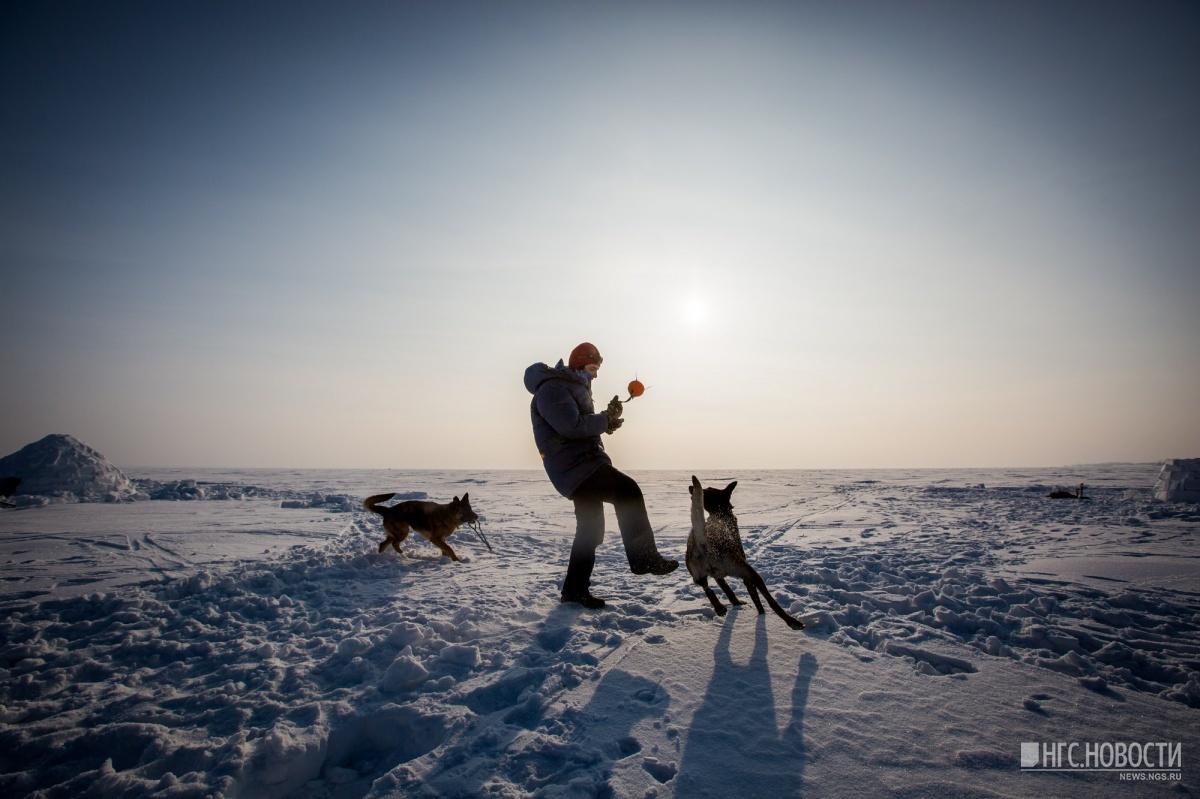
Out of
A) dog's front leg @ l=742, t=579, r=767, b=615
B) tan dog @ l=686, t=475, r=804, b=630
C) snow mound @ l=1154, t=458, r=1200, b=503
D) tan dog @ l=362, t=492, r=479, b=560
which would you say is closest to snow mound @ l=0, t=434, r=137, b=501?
tan dog @ l=362, t=492, r=479, b=560

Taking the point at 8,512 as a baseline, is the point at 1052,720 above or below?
above

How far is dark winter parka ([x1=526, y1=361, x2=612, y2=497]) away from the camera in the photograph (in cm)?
404

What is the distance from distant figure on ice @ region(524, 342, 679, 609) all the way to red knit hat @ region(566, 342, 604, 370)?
20 centimetres

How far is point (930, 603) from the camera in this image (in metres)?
4.07

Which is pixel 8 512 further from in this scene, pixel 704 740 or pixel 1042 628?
pixel 1042 628

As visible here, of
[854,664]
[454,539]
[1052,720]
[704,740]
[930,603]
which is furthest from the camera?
[454,539]

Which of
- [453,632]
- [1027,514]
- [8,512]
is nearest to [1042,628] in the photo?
[453,632]

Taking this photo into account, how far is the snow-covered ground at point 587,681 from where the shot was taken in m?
1.96

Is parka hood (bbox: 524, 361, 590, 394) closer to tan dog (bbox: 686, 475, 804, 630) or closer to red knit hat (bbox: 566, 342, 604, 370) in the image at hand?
red knit hat (bbox: 566, 342, 604, 370)

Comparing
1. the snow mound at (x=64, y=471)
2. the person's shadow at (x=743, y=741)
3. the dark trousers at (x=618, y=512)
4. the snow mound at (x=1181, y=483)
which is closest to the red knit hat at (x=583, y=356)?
the dark trousers at (x=618, y=512)

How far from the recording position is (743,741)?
6.92 feet

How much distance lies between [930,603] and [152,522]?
12542mm

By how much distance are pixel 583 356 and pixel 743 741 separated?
3193mm

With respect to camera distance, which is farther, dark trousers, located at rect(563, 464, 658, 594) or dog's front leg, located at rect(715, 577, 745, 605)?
dark trousers, located at rect(563, 464, 658, 594)
